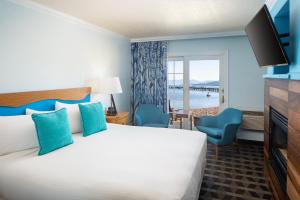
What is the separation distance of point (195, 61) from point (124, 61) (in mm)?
1716

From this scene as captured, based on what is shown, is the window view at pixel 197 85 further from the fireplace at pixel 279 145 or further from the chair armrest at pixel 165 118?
the fireplace at pixel 279 145

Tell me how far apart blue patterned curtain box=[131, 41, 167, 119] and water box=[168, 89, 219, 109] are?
27cm

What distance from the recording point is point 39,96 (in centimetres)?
291

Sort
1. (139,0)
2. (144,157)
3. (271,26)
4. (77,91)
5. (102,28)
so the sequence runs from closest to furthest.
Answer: (271,26) → (144,157) → (139,0) → (77,91) → (102,28)

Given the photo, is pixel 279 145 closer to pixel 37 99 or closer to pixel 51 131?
pixel 51 131

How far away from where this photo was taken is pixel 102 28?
4.21 m

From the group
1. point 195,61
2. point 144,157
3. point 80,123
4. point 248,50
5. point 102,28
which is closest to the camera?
point 144,157

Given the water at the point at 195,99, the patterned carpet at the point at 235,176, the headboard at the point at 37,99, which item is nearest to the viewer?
the headboard at the point at 37,99

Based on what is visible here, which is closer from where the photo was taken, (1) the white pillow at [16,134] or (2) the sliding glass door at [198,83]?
(1) the white pillow at [16,134]

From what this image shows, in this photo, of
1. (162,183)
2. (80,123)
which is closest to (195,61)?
(80,123)

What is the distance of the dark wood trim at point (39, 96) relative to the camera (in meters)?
2.51

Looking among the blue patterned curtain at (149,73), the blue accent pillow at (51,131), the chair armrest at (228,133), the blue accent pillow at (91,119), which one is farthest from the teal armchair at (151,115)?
the blue accent pillow at (51,131)

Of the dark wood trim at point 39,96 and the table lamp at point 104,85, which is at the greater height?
the table lamp at point 104,85

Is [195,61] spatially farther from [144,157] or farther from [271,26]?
[144,157]
